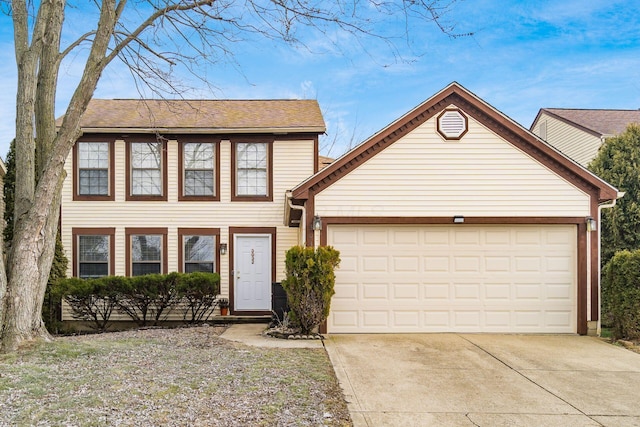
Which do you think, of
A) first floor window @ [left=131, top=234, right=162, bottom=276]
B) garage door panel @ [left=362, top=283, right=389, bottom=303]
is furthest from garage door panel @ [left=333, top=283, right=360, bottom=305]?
first floor window @ [left=131, top=234, right=162, bottom=276]

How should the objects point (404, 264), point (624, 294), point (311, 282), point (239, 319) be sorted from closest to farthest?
point (624, 294)
point (311, 282)
point (404, 264)
point (239, 319)

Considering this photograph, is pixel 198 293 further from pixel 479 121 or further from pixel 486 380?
pixel 486 380

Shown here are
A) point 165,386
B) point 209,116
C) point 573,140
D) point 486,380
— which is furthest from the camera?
point 573,140

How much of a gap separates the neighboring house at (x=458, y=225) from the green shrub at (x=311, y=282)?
24.4 inches

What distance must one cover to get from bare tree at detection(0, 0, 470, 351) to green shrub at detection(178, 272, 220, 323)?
3976mm

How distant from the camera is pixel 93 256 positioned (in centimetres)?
1273

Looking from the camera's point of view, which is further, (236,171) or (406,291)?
(236,171)

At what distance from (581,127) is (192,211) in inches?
502

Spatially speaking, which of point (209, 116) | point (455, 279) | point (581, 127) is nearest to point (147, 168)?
point (209, 116)

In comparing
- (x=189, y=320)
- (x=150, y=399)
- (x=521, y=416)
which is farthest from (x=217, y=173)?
(x=521, y=416)

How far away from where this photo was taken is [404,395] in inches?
224

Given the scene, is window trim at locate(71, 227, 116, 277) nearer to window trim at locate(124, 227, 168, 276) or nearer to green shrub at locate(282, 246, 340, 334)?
window trim at locate(124, 227, 168, 276)

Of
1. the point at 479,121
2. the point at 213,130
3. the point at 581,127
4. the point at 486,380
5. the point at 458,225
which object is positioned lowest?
the point at 486,380

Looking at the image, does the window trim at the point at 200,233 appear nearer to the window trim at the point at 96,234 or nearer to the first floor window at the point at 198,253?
the first floor window at the point at 198,253
